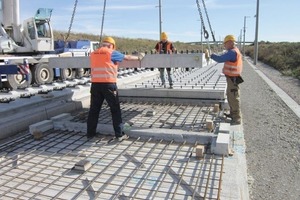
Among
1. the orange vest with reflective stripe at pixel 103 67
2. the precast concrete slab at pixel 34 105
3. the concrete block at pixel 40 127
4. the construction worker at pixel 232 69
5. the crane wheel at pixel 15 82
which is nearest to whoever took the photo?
the orange vest with reflective stripe at pixel 103 67

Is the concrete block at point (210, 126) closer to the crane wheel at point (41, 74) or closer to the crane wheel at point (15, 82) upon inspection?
the crane wheel at point (15, 82)

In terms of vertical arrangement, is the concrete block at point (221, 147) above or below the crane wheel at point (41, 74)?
below

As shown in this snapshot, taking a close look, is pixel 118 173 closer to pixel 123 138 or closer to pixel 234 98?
pixel 123 138

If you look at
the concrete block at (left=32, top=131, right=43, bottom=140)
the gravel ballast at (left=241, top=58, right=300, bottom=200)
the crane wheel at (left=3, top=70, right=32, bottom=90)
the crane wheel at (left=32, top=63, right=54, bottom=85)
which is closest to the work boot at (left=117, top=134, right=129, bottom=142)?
the concrete block at (left=32, top=131, right=43, bottom=140)

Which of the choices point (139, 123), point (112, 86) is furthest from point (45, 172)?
point (139, 123)

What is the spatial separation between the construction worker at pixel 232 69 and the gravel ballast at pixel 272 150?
0.47m

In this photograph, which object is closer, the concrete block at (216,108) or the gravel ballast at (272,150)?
the gravel ballast at (272,150)

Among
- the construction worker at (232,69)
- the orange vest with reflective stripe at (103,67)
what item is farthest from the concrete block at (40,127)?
the construction worker at (232,69)

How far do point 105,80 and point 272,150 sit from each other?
120 inches

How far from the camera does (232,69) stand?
6719 mm

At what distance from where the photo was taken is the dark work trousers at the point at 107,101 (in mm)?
5430

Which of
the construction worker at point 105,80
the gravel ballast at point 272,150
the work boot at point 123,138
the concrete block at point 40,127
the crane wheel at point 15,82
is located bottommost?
the gravel ballast at point 272,150

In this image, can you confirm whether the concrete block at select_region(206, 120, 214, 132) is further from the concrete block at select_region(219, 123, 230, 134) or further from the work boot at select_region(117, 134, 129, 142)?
the work boot at select_region(117, 134, 129, 142)

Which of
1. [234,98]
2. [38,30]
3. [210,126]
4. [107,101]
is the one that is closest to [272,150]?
[210,126]
